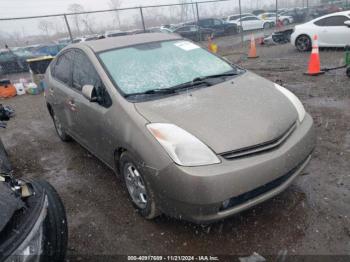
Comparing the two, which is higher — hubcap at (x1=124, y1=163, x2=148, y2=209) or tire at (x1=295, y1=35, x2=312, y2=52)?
hubcap at (x1=124, y1=163, x2=148, y2=209)

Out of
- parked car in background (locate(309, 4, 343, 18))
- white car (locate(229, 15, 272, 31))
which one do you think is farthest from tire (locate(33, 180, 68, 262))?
parked car in background (locate(309, 4, 343, 18))

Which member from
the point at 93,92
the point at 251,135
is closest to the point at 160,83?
the point at 93,92

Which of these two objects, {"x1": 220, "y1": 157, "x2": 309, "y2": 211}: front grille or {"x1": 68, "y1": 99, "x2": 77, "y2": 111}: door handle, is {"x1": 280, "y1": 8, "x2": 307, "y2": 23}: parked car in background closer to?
{"x1": 68, "y1": 99, "x2": 77, "y2": 111}: door handle

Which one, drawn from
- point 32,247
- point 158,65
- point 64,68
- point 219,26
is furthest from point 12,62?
point 32,247

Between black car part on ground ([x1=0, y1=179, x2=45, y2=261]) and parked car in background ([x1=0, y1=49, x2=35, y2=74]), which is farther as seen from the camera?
parked car in background ([x1=0, y1=49, x2=35, y2=74])

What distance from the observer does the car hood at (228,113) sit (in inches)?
99.5

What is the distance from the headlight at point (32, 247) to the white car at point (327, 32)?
1162 cm

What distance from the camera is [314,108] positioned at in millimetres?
5664

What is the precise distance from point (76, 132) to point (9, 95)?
8.02 meters

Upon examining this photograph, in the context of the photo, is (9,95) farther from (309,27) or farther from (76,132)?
(309,27)

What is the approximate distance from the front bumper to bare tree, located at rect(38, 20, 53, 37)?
14660mm

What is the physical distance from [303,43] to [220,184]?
11.6m

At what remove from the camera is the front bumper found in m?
2.34

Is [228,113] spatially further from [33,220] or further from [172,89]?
[33,220]
